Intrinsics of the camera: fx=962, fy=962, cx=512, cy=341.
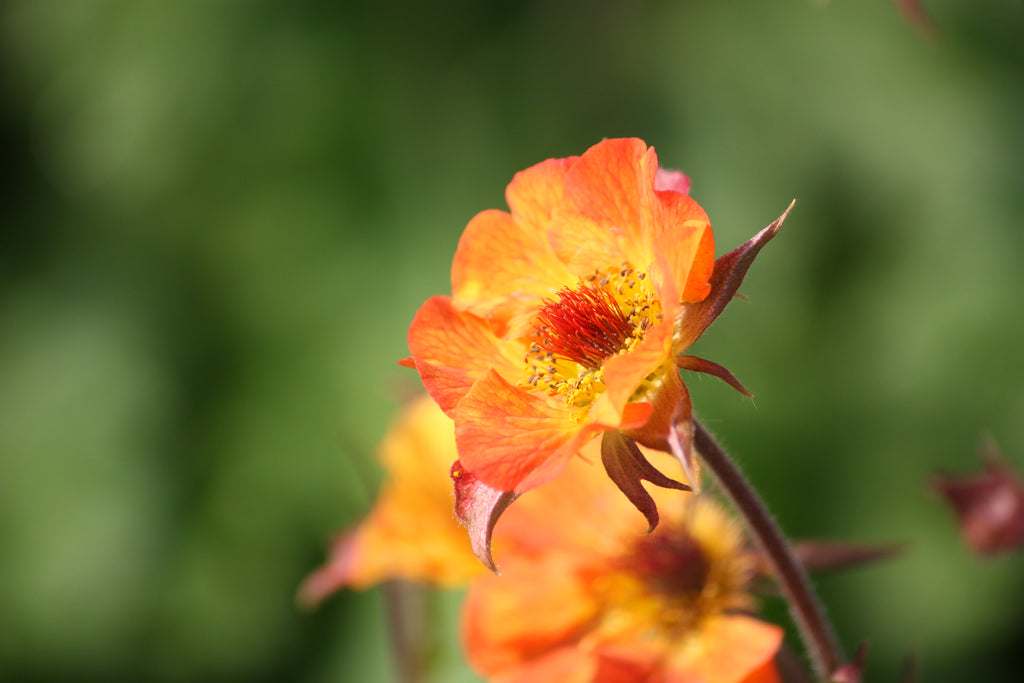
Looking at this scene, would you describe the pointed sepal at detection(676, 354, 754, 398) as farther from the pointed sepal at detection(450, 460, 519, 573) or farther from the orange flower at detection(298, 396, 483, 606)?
the orange flower at detection(298, 396, 483, 606)

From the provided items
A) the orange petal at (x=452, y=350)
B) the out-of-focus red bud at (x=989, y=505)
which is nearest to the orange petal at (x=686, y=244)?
the orange petal at (x=452, y=350)

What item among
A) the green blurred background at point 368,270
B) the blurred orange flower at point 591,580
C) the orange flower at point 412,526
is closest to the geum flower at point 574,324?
the blurred orange flower at point 591,580

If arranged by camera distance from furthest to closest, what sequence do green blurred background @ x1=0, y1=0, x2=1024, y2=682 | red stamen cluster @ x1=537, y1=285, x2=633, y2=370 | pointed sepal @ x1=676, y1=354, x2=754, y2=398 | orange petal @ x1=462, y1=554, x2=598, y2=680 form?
1. green blurred background @ x1=0, y1=0, x2=1024, y2=682
2. orange petal @ x1=462, y1=554, x2=598, y2=680
3. red stamen cluster @ x1=537, y1=285, x2=633, y2=370
4. pointed sepal @ x1=676, y1=354, x2=754, y2=398

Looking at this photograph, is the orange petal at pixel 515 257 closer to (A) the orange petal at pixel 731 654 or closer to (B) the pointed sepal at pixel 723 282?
(B) the pointed sepal at pixel 723 282

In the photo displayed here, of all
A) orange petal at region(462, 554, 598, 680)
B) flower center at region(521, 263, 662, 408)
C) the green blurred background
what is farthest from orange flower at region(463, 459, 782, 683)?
the green blurred background

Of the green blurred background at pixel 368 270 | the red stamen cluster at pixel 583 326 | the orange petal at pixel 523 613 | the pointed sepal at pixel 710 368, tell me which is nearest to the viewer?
the pointed sepal at pixel 710 368

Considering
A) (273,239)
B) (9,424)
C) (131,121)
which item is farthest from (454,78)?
(9,424)

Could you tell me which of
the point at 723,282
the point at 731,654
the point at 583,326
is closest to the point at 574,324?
the point at 583,326

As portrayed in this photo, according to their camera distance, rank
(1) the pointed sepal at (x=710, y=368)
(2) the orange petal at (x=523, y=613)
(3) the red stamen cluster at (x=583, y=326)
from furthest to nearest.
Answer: (2) the orange petal at (x=523, y=613), (3) the red stamen cluster at (x=583, y=326), (1) the pointed sepal at (x=710, y=368)

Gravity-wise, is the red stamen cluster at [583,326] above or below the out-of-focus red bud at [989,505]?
above

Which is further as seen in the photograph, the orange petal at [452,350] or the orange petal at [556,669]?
Answer: the orange petal at [556,669]
